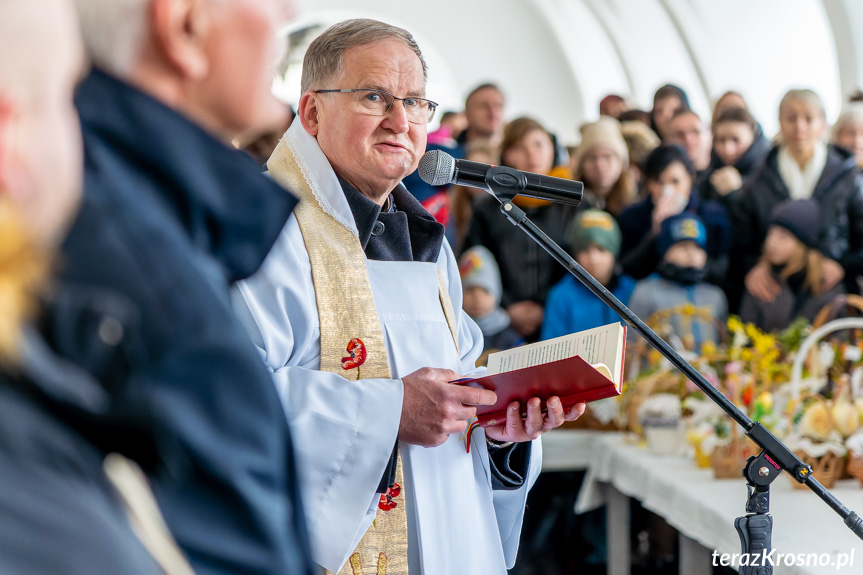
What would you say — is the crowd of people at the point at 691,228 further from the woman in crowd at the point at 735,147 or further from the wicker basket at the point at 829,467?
the wicker basket at the point at 829,467

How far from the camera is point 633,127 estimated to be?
611 cm

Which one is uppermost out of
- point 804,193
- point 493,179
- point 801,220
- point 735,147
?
point 735,147

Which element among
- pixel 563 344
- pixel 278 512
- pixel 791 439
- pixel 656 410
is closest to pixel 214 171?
pixel 278 512

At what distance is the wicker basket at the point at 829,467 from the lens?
316cm

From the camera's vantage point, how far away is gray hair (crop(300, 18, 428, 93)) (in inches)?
83.7

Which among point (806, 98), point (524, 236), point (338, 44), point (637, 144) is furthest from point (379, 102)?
point (637, 144)

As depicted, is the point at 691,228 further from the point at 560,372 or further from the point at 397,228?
the point at 560,372

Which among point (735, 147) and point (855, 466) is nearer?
point (855, 466)

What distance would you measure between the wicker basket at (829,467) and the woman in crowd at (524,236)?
2.03 m

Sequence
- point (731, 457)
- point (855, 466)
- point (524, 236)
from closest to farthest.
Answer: point (855, 466)
point (731, 457)
point (524, 236)

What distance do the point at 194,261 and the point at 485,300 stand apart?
407cm

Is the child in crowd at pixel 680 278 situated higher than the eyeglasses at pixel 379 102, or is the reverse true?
the child in crowd at pixel 680 278

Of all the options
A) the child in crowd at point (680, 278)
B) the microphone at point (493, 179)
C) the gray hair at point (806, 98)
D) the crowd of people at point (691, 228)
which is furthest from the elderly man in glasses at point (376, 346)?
the gray hair at point (806, 98)

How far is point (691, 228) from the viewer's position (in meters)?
4.82
